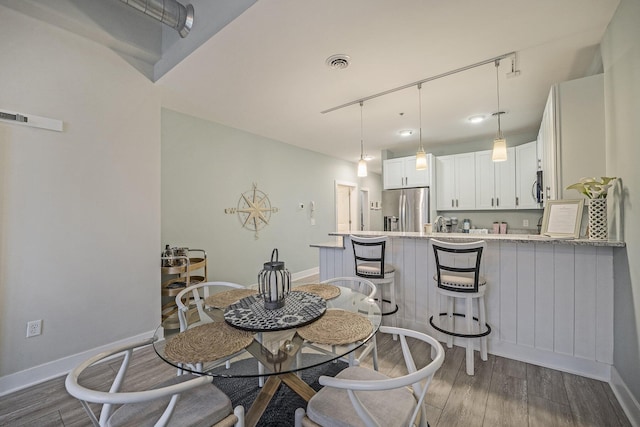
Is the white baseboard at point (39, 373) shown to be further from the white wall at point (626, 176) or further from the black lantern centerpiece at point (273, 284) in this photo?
the white wall at point (626, 176)

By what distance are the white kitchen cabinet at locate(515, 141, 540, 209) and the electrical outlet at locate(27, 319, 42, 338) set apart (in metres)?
5.87

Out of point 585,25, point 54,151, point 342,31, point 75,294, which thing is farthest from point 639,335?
point 54,151

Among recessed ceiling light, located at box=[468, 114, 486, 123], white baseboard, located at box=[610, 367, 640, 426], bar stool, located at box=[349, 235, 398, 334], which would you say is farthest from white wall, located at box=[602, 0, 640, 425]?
recessed ceiling light, located at box=[468, 114, 486, 123]

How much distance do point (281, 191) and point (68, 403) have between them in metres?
3.73

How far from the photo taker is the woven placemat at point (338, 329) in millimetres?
1237

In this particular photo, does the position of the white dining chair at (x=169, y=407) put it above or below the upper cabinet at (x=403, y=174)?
below

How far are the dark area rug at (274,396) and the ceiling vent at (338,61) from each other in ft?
7.82

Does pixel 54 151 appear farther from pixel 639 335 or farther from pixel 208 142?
pixel 639 335

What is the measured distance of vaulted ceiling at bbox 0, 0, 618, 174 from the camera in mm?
1848

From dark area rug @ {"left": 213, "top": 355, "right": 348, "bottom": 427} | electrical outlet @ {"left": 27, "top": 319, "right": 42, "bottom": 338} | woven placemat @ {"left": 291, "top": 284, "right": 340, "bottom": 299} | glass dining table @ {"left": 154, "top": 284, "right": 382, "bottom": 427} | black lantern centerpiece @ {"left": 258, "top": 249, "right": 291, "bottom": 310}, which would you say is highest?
black lantern centerpiece @ {"left": 258, "top": 249, "right": 291, "bottom": 310}

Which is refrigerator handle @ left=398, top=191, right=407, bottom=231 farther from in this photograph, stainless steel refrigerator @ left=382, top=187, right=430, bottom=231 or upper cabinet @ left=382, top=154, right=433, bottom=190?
upper cabinet @ left=382, top=154, right=433, bottom=190

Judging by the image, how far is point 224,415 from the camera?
1.14 metres

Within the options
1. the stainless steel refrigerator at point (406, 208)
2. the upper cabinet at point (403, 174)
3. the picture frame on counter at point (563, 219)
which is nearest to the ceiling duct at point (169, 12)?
the picture frame on counter at point (563, 219)

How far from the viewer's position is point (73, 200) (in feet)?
7.54
